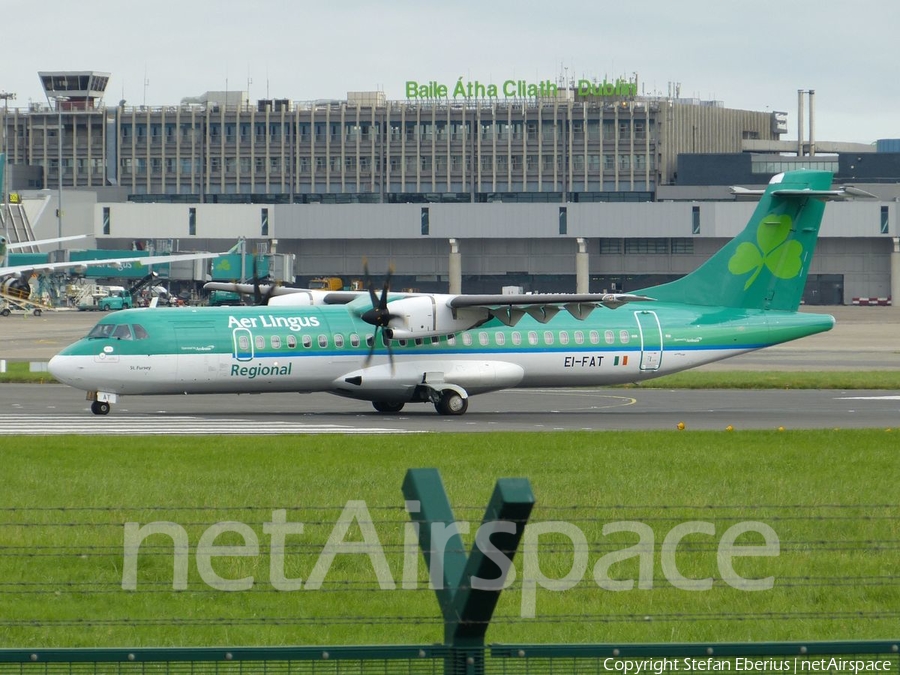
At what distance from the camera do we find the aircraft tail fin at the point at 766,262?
37.5 m

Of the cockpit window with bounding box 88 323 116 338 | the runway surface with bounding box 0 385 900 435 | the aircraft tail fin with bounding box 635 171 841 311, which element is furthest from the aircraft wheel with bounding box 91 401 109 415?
the aircraft tail fin with bounding box 635 171 841 311

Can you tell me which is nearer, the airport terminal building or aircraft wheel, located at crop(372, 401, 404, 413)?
aircraft wheel, located at crop(372, 401, 404, 413)

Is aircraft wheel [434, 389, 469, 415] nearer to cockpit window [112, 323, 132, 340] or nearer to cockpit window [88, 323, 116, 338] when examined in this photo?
cockpit window [112, 323, 132, 340]

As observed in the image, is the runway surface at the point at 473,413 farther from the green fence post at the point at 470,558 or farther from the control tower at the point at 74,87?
the control tower at the point at 74,87

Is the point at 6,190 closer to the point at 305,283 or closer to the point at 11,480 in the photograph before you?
the point at 305,283

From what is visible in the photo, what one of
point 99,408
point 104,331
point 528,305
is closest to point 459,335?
point 528,305

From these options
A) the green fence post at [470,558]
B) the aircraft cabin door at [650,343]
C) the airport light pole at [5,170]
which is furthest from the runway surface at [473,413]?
the airport light pole at [5,170]

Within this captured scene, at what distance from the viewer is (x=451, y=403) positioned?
34.8 meters

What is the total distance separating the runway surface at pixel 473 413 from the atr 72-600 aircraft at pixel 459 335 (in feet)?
3.20

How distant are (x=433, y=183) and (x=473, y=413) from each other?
10084 centimetres

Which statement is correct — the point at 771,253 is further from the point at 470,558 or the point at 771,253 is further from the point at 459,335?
the point at 470,558

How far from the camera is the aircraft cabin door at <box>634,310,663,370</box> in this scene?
3594cm

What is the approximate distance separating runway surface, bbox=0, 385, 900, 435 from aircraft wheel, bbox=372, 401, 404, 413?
0.35 metres

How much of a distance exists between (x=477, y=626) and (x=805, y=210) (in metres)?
33.5
